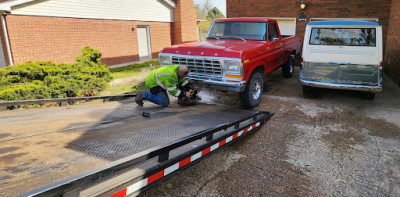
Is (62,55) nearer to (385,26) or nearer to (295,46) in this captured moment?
(295,46)

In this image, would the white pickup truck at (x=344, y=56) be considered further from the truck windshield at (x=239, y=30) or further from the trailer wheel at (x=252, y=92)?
the trailer wheel at (x=252, y=92)

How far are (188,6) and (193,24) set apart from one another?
1.47m

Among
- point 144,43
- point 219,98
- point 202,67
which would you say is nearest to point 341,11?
point 219,98

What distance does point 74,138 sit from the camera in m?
2.92

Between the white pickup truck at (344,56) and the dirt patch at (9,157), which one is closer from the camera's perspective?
the dirt patch at (9,157)

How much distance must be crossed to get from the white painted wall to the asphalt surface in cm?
882

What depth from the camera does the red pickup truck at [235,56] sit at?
18.0ft

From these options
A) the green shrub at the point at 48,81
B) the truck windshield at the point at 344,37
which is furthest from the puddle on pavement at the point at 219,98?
the green shrub at the point at 48,81

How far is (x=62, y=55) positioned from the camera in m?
12.5

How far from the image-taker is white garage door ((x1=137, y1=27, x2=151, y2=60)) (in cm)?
1761

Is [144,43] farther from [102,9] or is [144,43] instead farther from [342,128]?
[342,128]

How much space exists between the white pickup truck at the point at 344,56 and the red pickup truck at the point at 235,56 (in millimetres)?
987

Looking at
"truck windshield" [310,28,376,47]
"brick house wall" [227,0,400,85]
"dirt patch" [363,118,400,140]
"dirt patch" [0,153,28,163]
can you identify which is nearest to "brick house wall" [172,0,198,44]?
"brick house wall" [227,0,400,85]

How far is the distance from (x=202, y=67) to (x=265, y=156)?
265cm
